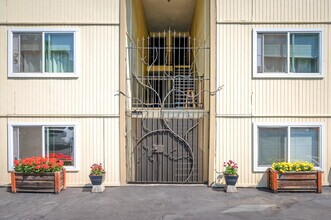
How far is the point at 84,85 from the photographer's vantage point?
9.21 meters

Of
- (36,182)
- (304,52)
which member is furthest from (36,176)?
(304,52)

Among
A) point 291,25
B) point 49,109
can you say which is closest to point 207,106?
point 291,25

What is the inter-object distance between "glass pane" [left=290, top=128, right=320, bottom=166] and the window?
694cm

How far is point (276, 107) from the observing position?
9164 mm

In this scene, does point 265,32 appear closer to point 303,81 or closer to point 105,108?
point 303,81

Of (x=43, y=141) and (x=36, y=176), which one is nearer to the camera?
(x=36, y=176)

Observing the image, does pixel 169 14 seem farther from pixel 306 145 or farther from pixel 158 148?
pixel 306 145

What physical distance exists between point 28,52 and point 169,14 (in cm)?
849

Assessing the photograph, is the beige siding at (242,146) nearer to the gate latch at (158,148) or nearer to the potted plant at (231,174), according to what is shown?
the potted plant at (231,174)

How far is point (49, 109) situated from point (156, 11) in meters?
8.68

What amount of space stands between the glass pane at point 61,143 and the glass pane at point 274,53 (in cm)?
652

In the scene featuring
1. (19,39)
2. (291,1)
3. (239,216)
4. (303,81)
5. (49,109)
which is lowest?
(239,216)

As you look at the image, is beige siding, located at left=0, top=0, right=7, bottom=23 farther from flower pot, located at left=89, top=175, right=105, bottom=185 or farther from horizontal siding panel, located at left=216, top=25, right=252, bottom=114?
horizontal siding panel, located at left=216, top=25, right=252, bottom=114

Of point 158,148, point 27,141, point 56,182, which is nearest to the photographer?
point 56,182
